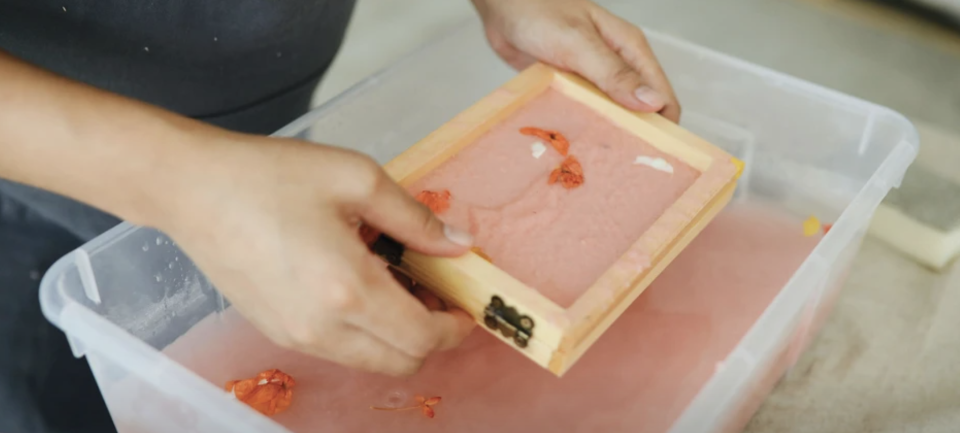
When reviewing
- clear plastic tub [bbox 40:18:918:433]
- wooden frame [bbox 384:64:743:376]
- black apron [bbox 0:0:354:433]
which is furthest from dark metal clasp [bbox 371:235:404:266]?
black apron [bbox 0:0:354:433]

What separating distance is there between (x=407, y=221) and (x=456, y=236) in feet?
0.14

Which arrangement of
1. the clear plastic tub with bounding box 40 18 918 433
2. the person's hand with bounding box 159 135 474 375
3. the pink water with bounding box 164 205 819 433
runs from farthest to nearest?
the pink water with bounding box 164 205 819 433 < the clear plastic tub with bounding box 40 18 918 433 < the person's hand with bounding box 159 135 474 375

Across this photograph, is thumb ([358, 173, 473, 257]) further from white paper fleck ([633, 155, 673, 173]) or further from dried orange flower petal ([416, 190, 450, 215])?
white paper fleck ([633, 155, 673, 173])

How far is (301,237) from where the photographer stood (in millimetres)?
454

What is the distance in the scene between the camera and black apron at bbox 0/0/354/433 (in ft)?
2.12

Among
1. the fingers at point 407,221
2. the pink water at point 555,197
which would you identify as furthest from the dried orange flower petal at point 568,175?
the fingers at point 407,221

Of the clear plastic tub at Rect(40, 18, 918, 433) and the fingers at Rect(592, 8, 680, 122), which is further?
the fingers at Rect(592, 8, 680, 122)

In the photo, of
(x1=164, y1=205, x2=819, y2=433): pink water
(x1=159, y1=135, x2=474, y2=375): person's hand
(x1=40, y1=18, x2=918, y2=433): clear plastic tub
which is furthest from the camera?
(x1=164, y1=205, x2=819, y2=433): pink water

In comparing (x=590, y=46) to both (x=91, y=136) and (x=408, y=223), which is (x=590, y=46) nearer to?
(x=408, y=223)

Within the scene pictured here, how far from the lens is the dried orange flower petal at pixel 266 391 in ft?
2.16

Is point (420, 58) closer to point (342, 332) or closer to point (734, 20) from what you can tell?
point (342, 332)

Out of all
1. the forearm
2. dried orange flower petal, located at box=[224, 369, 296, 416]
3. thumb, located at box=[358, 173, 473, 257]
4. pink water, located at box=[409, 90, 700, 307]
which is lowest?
dried orange flower petal, located at box=[224, 369, 296, 416]

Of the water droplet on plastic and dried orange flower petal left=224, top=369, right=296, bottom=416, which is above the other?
dried orange flower petal left=224, top=369, right=296, bottom=416

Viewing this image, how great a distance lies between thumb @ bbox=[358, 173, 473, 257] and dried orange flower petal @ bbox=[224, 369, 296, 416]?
0.71ft
